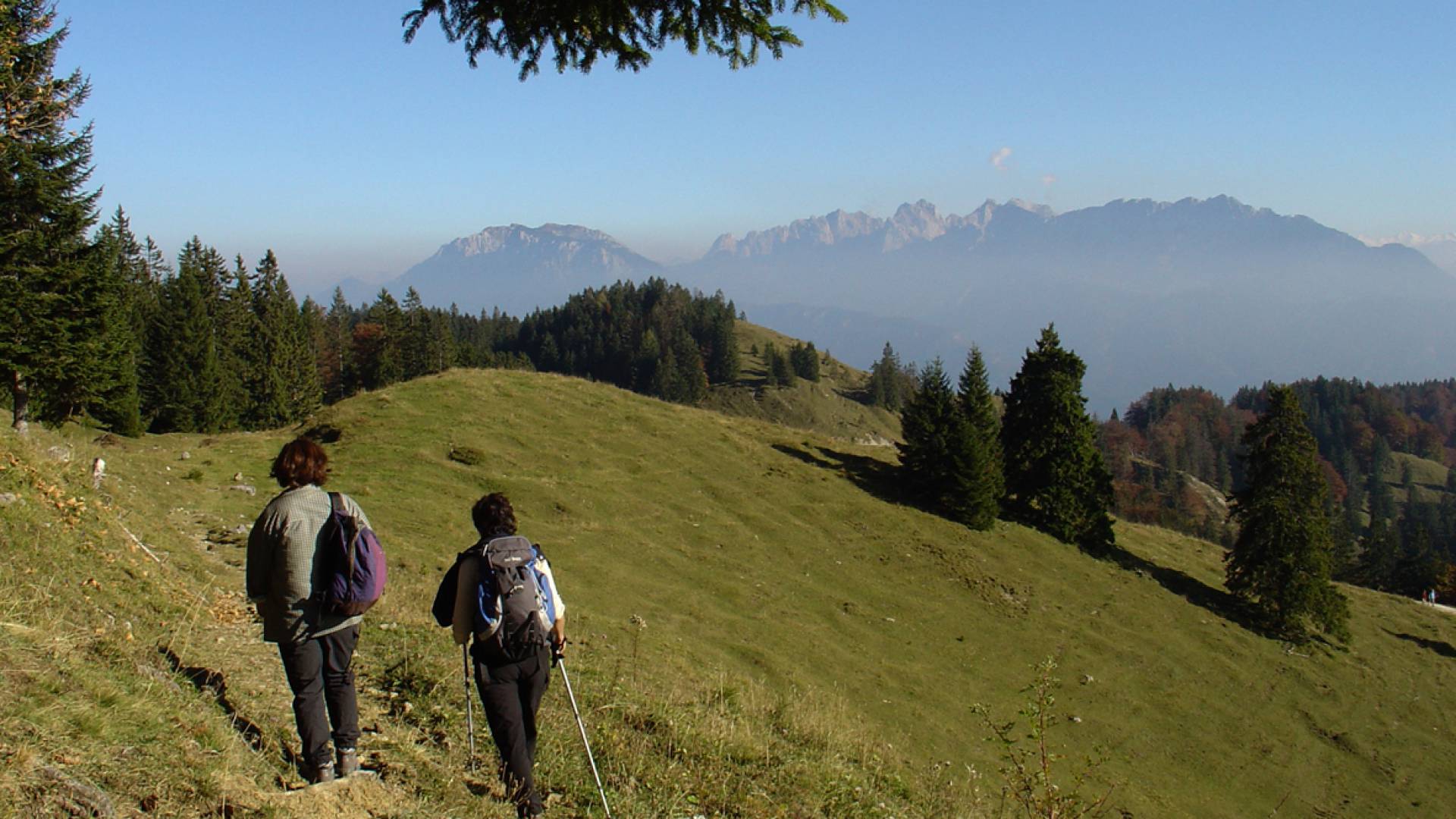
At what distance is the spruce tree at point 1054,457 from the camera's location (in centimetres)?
4203

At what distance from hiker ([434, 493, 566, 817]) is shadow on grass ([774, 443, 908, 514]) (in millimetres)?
36493

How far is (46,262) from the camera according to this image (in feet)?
89.3

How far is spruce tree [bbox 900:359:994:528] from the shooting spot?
40.0 meters

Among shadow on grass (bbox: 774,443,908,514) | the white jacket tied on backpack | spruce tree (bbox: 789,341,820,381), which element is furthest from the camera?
spruce tree (bbox: 789,341,820,381)

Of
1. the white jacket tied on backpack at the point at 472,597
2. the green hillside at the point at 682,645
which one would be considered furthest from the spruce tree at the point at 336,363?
the white jacket tied on backpack at the point at 472,597

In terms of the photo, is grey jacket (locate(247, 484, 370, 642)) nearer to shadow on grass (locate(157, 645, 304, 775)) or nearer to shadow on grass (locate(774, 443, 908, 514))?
shadow on grass (locate(157, 645, 304, 775))

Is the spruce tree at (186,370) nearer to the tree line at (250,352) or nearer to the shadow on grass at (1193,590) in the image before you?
the tree line at (250,352)

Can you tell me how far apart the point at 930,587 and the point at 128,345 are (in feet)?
140

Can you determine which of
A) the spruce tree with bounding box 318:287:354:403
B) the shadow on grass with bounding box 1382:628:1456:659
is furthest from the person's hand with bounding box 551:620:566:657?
the spruce tree with bounding box 318:287:354:403

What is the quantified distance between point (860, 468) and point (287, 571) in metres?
42.4

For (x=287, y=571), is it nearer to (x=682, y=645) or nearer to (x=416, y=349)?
(x=682, y=645)

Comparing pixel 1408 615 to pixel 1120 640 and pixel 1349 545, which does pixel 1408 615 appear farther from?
pixel 1349 545

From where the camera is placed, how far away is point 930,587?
106ft

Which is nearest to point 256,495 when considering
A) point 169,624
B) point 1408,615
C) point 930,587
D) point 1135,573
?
point 169,624
